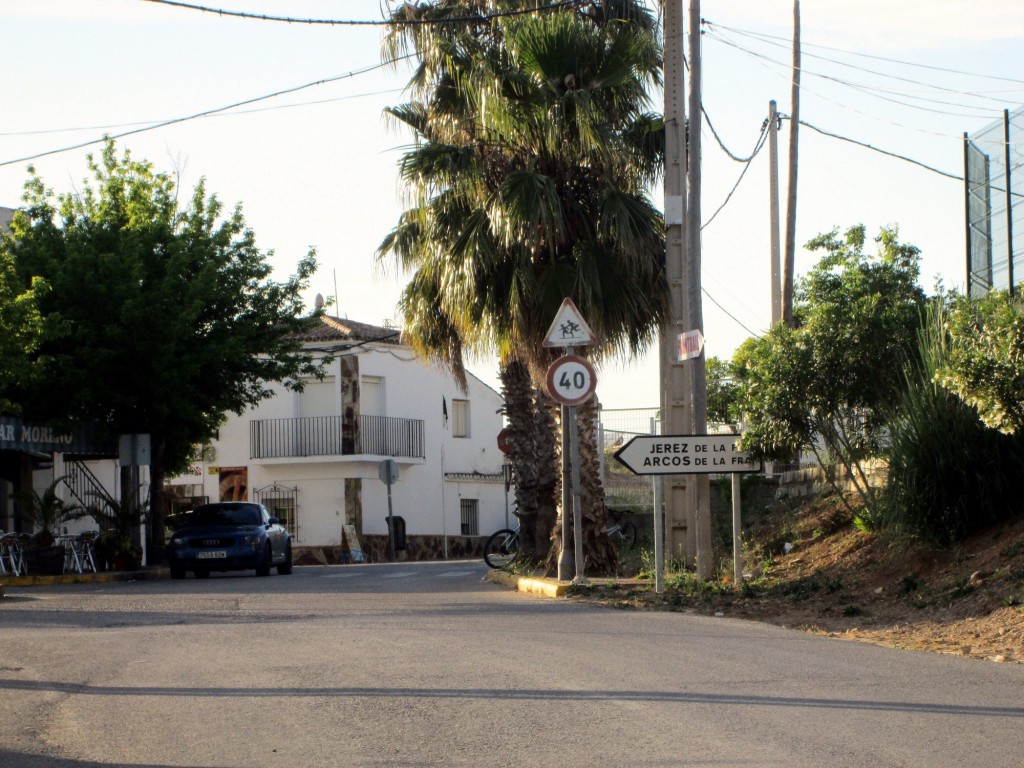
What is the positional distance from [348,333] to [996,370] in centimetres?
3522

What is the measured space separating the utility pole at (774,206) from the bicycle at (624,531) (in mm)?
5084

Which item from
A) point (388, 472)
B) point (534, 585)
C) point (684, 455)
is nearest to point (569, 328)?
point (684, 455)

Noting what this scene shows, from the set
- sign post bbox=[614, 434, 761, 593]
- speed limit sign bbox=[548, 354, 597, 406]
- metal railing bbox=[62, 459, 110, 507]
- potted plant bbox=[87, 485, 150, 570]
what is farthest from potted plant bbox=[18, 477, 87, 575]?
sign post bbox=[614, 434, 761, 593]

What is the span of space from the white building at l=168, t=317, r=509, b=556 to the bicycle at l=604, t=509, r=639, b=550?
1846cm

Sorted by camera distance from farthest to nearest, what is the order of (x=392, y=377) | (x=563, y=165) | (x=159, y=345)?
1. (x=392, y=377)
2. (x=159, y=345)
3. (x=563, y=165)

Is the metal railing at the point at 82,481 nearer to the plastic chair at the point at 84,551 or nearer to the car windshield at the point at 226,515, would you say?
the plastic chair at the point at 84,551

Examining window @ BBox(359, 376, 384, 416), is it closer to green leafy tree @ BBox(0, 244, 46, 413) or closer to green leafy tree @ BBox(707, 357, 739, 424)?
green leafy tree @ BBox(707, 357, 739, 424)

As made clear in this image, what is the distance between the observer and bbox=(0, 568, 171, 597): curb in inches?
878

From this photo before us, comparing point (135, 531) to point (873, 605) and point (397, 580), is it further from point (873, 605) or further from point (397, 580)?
point (873, 605)

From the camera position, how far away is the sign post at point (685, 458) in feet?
45.9

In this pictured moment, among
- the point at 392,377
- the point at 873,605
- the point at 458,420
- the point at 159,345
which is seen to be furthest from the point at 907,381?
the point at 458,420

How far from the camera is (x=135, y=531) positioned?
26.5 metres

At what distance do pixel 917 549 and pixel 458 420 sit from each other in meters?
38.7

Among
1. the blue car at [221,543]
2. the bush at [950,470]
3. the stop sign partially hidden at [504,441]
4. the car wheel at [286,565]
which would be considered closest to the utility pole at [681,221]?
the bush at [950,470]
